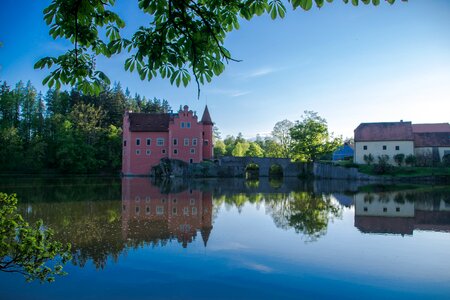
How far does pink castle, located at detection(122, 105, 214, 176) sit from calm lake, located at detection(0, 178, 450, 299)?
3487 cm

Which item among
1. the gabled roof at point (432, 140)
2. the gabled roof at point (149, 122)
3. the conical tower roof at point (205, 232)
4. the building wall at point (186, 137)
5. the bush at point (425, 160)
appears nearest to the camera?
the conical tower roof at point (205, 232)

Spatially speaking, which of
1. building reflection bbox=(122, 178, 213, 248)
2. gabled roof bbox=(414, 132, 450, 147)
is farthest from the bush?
building reflection bbox=(122, 178, 213, 248)

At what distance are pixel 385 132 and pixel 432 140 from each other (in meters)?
6.02

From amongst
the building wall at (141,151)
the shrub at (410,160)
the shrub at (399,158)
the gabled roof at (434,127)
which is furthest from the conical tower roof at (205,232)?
the gabled roof at (434,127)

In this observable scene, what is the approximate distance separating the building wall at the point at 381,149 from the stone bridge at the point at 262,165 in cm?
775

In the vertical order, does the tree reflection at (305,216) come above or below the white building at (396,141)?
below

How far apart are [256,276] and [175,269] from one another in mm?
1650

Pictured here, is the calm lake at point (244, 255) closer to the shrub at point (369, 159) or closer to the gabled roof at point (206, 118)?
the shrub at point (369, 159)

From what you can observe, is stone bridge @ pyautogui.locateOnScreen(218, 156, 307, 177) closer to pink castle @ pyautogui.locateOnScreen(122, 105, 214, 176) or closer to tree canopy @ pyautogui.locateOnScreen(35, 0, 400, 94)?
pink castle @ pyautogui.locateOnScreen(122, 105, 214, 176)

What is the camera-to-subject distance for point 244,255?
770cm

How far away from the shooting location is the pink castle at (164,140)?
48.8m

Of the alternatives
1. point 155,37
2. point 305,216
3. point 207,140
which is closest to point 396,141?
point 207,140

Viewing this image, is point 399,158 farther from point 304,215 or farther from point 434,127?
point 304,215

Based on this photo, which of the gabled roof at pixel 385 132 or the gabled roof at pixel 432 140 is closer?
the gabled roof at pixel 432 140
